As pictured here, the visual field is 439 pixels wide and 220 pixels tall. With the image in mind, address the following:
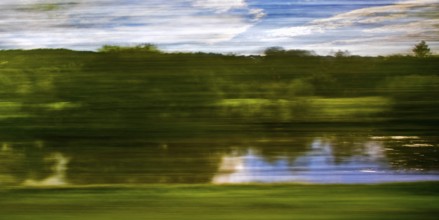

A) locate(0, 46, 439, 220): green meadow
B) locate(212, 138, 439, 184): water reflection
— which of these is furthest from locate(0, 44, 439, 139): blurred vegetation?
locate(212, 138, 439, 184): water reflection

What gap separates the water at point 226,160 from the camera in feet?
15.3

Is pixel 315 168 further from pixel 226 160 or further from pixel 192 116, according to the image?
pixel 192 116

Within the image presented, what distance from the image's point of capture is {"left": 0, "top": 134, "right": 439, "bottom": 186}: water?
4652mm

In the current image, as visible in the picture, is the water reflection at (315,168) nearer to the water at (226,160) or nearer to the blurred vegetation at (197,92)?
the water at (226,160)

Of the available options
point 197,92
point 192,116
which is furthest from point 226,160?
point 197,92

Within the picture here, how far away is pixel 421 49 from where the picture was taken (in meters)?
4.76

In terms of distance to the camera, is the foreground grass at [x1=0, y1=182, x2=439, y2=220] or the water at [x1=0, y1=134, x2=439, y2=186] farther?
the water at [x1=0, y1=134, x2=439, y2=186]

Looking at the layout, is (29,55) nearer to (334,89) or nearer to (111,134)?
(111,134)

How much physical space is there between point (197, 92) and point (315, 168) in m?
0.84

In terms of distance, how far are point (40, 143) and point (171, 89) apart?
2.74 feet

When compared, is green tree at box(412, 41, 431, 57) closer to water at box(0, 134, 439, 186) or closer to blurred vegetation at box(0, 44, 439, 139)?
blurred vegetation at box(0, 44, 439, 139)

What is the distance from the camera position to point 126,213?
4344mm

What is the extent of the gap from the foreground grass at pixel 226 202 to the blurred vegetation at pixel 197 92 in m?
0.34

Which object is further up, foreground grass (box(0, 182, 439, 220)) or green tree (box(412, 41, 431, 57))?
green tree (box(412, 41, 431, 57))
